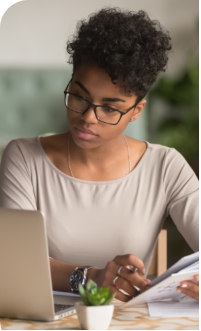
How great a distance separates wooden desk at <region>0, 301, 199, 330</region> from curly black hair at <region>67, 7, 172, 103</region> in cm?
66

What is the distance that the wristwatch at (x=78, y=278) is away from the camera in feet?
3.52

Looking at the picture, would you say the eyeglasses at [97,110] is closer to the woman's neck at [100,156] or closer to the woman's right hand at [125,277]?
the woman's neck at [100,156]

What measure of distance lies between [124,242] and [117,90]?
1.79 ft

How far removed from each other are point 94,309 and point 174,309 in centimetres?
27

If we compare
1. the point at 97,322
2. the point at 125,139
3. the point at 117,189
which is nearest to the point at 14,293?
the point at 97,322

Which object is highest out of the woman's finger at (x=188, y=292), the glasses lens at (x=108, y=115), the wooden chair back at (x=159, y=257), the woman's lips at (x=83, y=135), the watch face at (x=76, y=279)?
the glasses lens at (x=108, y=115)

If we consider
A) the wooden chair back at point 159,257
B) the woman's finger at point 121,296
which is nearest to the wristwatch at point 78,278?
the woman's finger at point 121,296

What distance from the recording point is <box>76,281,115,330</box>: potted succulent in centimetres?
75

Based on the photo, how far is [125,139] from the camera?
61.0 inches

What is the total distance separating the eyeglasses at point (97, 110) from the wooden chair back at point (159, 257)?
2.07 feet

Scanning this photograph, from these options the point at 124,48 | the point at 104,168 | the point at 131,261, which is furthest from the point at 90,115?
the point at 131,261

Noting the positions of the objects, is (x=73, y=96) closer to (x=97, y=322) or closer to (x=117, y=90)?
(x=117, y=90)

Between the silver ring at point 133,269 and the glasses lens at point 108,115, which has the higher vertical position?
the glasses lens at point 108,115

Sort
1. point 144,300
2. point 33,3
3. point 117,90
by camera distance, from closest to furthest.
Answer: point 144,300 → point 117,90 → point 33,3
